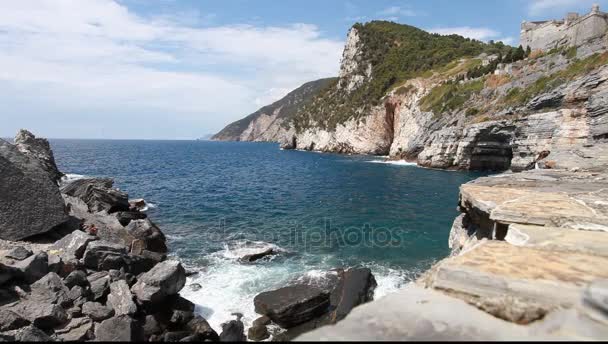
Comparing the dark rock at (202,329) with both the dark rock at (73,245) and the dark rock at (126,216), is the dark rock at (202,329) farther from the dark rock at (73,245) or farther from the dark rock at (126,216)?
the dark rock at (126,216)

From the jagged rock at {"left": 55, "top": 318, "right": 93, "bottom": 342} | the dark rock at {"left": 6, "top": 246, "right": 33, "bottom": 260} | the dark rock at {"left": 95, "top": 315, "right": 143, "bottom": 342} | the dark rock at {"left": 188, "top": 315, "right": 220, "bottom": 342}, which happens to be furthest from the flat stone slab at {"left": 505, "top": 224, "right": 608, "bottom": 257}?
the dark rock at {"left": 6, "top": 246, "right": 33, "bottom": 260}

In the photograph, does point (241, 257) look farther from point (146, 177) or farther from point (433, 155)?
point (433, 155)

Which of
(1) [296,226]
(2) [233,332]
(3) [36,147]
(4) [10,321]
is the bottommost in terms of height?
(1) [296,226]

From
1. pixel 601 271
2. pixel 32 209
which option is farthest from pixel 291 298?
pixel 32 209

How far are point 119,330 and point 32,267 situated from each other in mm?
5191

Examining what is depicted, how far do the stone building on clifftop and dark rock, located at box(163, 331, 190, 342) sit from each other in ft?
216

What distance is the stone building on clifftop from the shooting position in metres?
59.7

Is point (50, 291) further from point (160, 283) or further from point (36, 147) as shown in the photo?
point (36, 147)

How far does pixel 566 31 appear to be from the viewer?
68125 millimetres

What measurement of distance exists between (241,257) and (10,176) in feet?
41.9

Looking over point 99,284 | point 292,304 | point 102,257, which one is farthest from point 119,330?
point 292,304

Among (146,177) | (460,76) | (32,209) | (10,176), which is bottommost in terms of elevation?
(146,177)

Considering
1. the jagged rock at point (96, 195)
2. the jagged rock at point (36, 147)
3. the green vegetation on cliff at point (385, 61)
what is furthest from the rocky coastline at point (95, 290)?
the green vegetation on cliff at point (385, 61)

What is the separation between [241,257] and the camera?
2253cm
